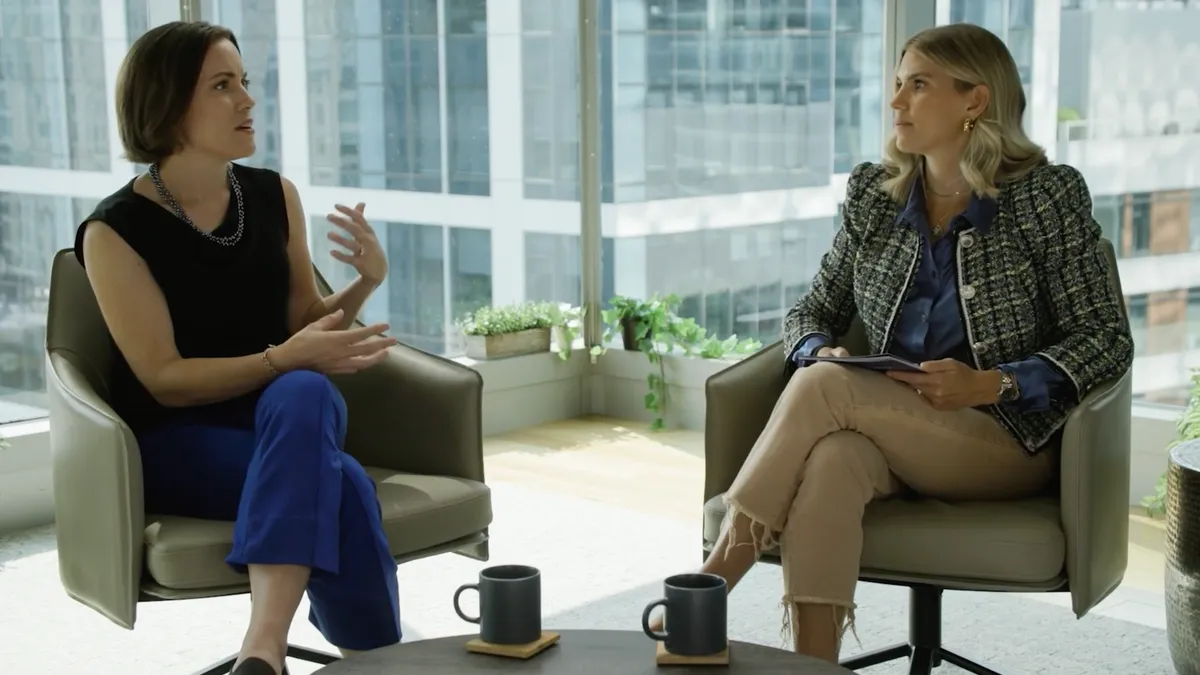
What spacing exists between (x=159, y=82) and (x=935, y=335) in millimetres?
1452

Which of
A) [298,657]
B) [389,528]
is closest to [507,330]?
[298,657]

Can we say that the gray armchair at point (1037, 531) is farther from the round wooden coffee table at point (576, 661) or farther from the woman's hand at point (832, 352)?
the round wooden coffee table at point (576, 661)

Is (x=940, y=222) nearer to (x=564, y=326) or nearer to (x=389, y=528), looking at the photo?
Answer: (x=389, y=528)

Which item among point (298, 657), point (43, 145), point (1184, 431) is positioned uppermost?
point (43, 145)

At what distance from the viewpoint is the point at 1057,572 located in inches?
95.8

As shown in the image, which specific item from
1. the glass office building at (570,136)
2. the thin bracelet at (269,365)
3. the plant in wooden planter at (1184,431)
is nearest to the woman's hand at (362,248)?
the thin bracelet at (269,365)

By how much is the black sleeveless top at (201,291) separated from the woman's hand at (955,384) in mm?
1167

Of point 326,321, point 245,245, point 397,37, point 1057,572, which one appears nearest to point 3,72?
point 397,37

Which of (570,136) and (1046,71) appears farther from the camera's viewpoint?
(570,136)

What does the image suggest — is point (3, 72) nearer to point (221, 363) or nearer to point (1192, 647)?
point (221, 363)

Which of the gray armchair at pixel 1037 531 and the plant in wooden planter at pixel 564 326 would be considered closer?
the gray armchair at pixel 1037 531

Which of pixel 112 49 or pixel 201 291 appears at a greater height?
pixel 112 49

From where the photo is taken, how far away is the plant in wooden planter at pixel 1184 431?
391cm

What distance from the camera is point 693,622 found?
1.80 metres
